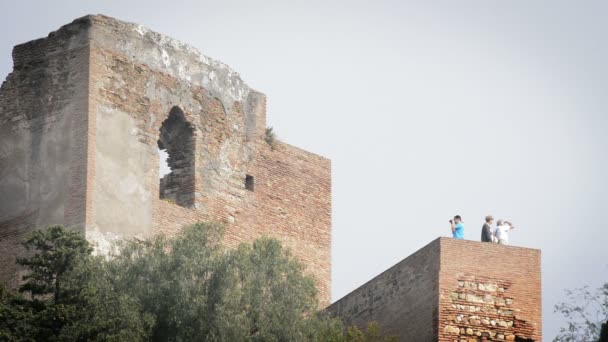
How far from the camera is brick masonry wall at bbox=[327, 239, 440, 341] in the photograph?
35062 millimetres

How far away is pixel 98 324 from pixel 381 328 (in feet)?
20.8

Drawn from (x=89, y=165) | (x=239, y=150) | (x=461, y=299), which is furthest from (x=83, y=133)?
(x=461, y=299)

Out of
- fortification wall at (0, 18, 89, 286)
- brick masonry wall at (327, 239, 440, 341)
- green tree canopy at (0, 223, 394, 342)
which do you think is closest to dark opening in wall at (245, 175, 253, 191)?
brick masonry wall at (327, 239, 440, 341)

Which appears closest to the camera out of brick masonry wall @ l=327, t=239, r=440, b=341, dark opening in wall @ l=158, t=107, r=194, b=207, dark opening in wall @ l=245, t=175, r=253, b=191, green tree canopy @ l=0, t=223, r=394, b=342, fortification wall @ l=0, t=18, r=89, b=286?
green tree canopy @ l=0, t=223, r=394, b=342

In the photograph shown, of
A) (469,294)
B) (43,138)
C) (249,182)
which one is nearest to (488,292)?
(469,294)

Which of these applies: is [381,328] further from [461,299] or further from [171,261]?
[171,261]

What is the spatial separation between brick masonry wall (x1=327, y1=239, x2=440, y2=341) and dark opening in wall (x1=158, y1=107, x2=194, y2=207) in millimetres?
3088

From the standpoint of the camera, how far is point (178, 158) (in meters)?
37.3

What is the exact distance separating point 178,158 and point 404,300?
4386 mm

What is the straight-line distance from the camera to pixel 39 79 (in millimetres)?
36406

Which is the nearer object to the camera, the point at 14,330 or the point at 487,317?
the point at 14,330

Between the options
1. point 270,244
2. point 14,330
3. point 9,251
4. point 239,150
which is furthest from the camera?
point 239,150

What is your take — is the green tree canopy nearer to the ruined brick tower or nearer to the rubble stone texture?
the rubble stone texture

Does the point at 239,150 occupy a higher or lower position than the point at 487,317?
higher
